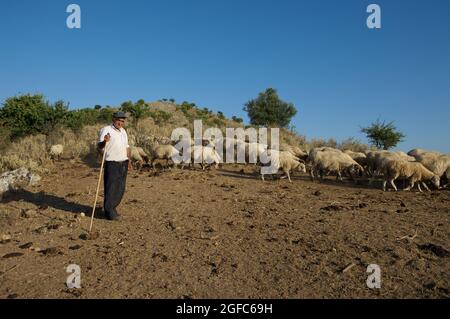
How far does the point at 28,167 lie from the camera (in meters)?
13.7

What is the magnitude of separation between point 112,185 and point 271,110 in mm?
31756

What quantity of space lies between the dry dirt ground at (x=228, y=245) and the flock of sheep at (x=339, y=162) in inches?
68.2

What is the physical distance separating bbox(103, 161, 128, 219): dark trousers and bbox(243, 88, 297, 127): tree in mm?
31004

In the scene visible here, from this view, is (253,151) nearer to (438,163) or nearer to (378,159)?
(378,159)

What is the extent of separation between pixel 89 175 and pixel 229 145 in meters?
7.14

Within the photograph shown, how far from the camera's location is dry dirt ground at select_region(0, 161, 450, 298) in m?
4.71

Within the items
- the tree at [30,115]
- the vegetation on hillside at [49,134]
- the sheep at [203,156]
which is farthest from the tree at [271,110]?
the sheep at [203,156]

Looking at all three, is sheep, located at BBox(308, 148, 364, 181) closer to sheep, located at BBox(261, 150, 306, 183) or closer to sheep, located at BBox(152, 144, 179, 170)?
sheep, located at BBox(261, 150, 306, 183)

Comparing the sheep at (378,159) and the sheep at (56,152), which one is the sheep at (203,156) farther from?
the sheep at (56,152)

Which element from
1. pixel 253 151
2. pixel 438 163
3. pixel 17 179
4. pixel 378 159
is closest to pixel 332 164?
pixel 378 159

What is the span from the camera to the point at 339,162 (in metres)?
13.9

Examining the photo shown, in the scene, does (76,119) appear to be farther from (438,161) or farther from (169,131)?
(438,161)
